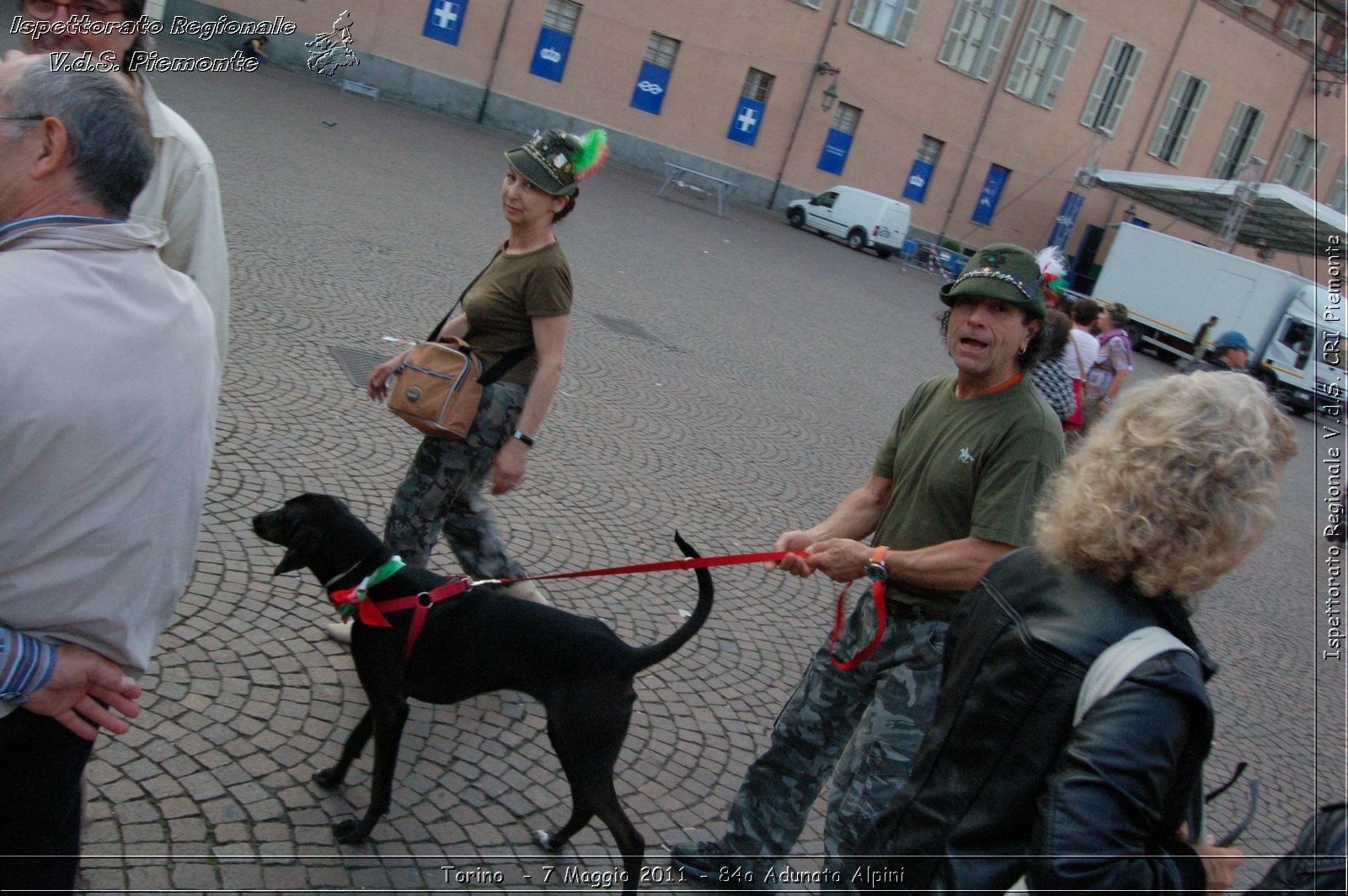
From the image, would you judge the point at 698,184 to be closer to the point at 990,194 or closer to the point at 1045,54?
the point at 990,194

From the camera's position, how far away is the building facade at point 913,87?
27.8m

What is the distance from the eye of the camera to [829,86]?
3131cm

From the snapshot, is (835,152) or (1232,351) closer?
(1232,351)

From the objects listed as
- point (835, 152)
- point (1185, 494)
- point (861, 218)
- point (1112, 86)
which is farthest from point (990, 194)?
point (1185, 494)

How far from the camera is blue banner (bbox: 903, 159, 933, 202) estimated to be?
33.5 m

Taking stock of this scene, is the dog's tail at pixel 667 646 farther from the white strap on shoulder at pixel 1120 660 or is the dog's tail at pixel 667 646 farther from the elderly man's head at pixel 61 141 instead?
the elderly man's head at pixel 61 141

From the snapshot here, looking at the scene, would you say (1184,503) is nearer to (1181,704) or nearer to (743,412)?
(1181,704)

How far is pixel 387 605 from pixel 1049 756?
1.99 m

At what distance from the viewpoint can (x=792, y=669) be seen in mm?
4766

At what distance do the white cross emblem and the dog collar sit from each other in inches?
1079

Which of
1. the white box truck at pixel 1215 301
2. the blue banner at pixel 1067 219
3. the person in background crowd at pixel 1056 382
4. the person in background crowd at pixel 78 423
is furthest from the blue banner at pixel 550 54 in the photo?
the person in background crowd at pixel 78 423

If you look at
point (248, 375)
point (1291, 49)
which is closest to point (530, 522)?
point (248, 375)

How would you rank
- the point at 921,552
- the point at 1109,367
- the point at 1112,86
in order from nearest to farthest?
the point at 921,552
the point at 1109,367
the point at 1112,86

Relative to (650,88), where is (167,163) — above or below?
below
